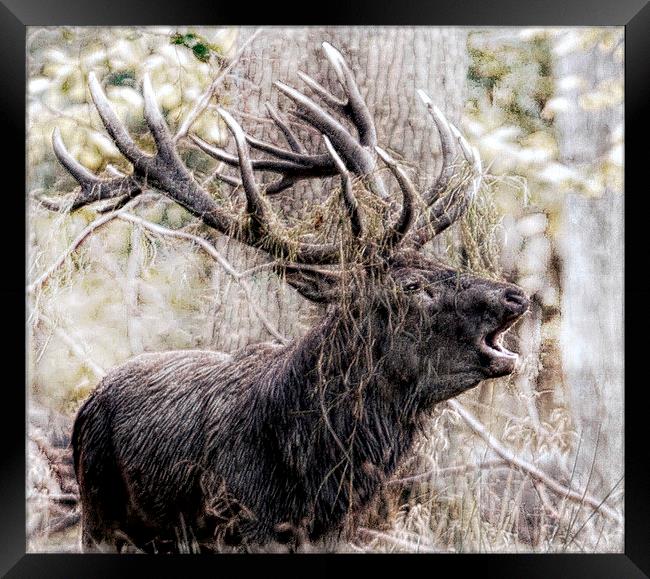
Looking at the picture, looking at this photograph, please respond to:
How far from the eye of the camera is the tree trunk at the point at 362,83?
3486 millimetres

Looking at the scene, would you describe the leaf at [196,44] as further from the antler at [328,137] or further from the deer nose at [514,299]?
the deer nose at [514,299]

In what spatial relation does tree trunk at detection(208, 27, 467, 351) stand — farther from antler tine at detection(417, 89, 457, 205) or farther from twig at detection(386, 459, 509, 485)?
twig at detection(386, 459, 509, 485)

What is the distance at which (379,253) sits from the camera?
3.12 metres

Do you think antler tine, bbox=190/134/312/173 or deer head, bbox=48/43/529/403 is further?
antler tine, bbox=190/134/312/173

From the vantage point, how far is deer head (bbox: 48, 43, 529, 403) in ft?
10.2

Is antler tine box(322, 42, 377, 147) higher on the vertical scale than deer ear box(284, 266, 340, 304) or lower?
higher

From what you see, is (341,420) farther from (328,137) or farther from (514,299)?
(328,137)

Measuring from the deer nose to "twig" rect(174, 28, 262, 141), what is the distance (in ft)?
5.40

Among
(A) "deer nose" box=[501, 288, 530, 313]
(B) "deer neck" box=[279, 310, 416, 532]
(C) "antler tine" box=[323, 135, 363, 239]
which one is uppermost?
(C) "antler tine" box=[323, 135, 363, 239]

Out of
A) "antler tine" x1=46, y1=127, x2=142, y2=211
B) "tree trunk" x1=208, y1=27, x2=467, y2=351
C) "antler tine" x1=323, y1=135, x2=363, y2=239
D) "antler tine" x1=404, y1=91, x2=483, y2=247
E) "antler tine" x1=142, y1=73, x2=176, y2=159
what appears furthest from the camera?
"tree trunk" x1=208, y1=27, x2=467, y2=351

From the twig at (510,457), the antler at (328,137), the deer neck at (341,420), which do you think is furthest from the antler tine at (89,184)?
the twig at (510,457)

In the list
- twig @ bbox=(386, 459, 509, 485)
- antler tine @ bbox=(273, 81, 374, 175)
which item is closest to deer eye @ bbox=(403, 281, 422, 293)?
antler tine @ bbox=(273, 81, 374, 175)

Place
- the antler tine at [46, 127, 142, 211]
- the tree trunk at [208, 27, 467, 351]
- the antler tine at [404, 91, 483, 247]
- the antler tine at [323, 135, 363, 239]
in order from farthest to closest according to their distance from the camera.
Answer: the tree trunk at [208, 27, 467, 351]
the antler tine at [46, 127, 142, 211]
the antler tine at [404, 91, 483, 247]
the antler tine at [323, 135, 363, 239]
